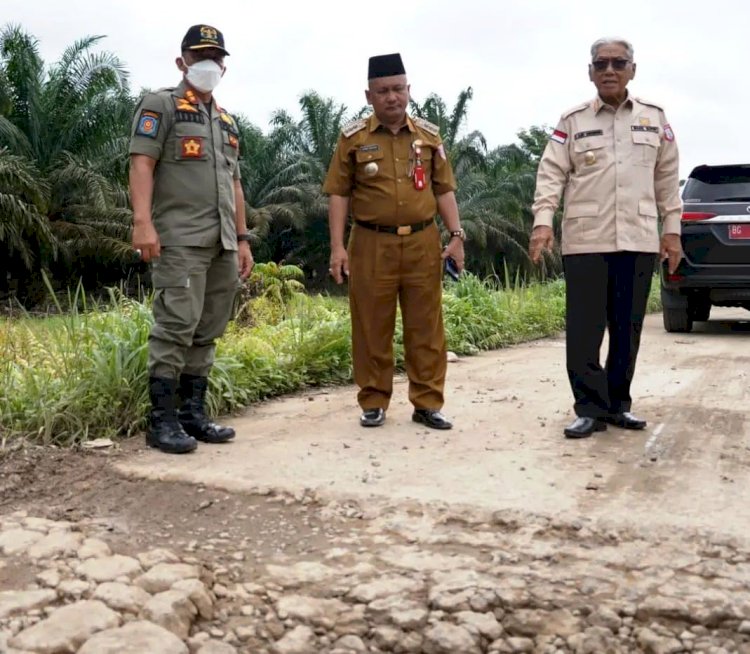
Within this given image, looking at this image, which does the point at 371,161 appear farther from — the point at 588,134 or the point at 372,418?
the point at 372,418

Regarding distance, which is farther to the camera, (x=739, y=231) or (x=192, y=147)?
(x=739, y=231)

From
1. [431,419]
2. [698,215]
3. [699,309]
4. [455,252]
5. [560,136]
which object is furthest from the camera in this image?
[699,309]

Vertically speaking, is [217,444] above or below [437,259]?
below

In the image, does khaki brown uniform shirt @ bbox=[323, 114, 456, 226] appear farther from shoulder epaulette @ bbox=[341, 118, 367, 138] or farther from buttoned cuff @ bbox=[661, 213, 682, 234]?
buttoned cuff @ bbox=[661, 213, 682, 234]

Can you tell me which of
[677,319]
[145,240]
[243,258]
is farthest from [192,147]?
[677,319]

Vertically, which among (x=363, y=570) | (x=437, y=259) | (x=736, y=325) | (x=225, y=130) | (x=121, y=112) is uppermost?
(x=121, y=112)

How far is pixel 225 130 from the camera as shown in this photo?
392cm

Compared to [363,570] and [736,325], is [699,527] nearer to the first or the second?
[363,570]

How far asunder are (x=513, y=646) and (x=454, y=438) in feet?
6.31

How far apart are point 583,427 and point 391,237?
1.25m

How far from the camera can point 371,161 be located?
416 cm

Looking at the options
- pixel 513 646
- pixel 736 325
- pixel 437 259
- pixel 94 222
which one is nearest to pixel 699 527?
pixel 513 646

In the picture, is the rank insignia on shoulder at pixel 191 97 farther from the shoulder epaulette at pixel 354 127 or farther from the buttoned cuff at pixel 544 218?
the buttoned cuff at pixel 544 218

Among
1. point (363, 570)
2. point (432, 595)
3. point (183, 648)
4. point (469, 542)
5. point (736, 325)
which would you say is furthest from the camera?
point (736, 325)
